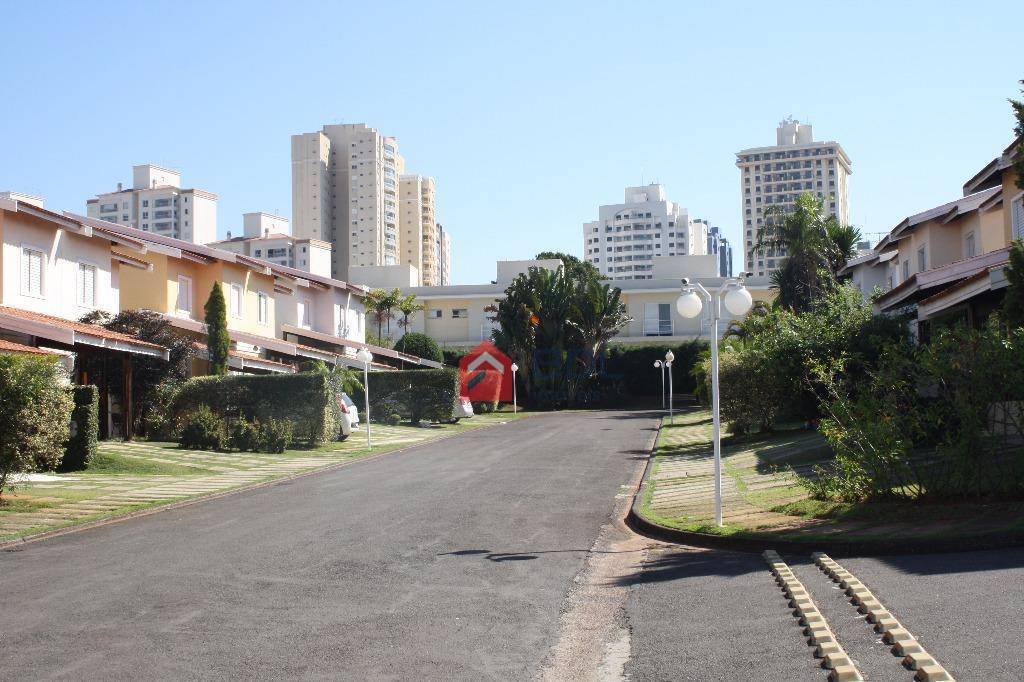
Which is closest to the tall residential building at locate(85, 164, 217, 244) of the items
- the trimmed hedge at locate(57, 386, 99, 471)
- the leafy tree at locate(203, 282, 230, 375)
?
the leafy tree at locate(203, 282, 230, 375)

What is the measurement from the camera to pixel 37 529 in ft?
44.5

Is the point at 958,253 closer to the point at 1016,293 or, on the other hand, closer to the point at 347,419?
the point at 347,419

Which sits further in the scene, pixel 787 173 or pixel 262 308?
pixel 787 173

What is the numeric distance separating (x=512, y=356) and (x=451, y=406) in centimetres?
1927

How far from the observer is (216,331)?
105 ft

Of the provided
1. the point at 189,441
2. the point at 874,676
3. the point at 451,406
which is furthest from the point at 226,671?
the point at 451,406

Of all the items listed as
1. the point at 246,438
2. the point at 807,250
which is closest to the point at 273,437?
the point at 246,438

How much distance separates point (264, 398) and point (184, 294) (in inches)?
363

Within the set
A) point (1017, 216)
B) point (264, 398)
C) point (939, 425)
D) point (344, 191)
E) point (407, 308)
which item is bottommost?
point (939, 425)

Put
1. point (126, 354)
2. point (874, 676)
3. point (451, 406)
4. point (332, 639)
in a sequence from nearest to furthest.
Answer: point (874, 676) < point (332, 639) < point (126, 354) < point (451, 406)

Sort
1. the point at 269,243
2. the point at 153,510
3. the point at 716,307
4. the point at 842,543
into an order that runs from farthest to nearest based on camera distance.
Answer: the point at 269,243 → the point at 153,510 → the point at 716,307 → the point at 842,543

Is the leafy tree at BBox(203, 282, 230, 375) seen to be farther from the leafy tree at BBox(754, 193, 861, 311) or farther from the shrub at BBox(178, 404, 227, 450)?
the leafy tree at BBox(754, 193, 861, 311)

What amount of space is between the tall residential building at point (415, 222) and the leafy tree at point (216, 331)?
138 metres

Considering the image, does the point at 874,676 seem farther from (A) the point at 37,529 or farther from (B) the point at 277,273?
(B) the point at 277,273
